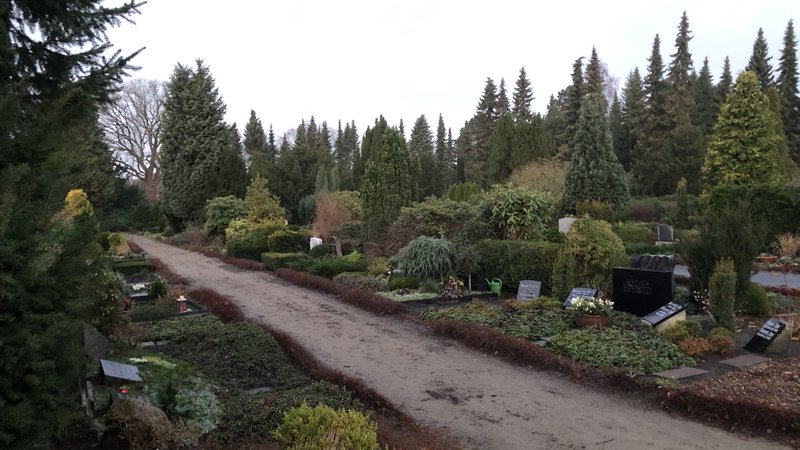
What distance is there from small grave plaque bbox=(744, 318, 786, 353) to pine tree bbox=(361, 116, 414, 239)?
12132mm

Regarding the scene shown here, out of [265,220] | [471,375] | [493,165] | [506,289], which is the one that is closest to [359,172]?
[493,165]

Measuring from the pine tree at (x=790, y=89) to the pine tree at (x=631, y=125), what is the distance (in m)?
9.73

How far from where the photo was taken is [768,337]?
757 centimetres

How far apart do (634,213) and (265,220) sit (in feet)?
67.5

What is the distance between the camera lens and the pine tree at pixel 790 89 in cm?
4175

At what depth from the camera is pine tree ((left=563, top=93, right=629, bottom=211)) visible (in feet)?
92.9

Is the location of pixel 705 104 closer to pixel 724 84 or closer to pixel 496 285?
pixel 724 84

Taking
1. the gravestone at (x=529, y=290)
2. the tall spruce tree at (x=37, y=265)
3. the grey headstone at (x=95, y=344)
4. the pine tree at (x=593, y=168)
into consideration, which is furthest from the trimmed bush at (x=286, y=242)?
the tall spruce tree at (x=37, y=265)

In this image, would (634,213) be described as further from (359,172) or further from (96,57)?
(96,57)

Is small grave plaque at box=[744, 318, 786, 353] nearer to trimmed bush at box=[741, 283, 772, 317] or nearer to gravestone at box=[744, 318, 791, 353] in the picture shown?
gravestone at box=[744, 318, 791, 353]

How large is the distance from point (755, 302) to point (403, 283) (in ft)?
23.3

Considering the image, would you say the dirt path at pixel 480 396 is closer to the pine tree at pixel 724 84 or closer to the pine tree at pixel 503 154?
the pine tree at pixel 503 154

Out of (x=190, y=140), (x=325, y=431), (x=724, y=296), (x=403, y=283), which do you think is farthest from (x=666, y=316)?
(x=190, y=140)

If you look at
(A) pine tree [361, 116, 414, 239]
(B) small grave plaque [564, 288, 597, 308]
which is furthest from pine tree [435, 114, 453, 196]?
(B) small grave plaque [564, 288, 597, 308]
